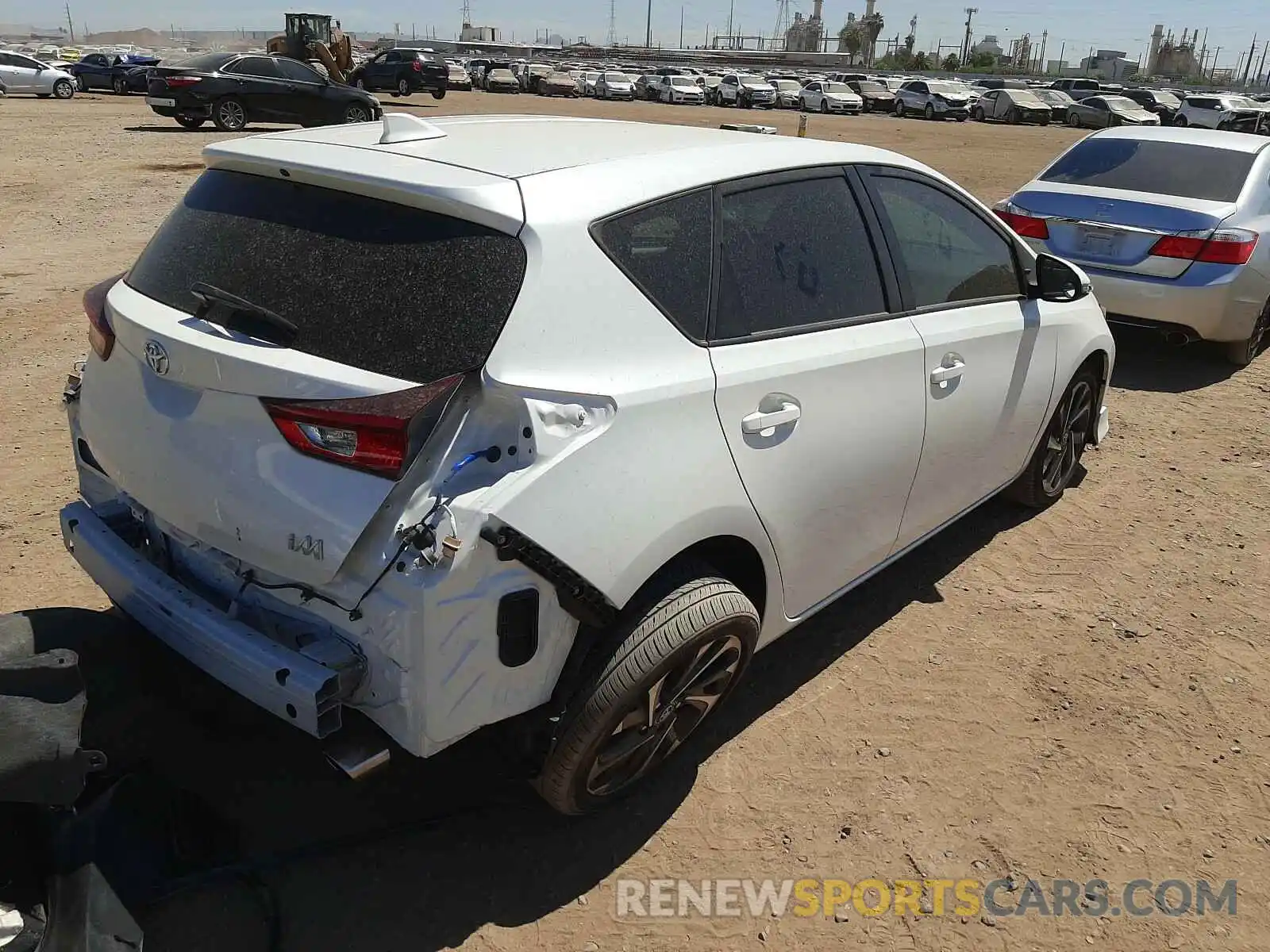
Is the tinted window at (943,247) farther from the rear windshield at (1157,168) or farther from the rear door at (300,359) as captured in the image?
the rear windshield at (1157,168)

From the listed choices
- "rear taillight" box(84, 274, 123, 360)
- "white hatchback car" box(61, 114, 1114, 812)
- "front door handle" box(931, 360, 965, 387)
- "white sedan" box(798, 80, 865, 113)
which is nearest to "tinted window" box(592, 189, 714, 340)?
"white hatchback car" box(61, 114, 1114, 812)

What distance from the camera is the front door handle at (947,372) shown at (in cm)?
342

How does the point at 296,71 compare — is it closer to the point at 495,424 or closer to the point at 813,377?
the point at 813,377

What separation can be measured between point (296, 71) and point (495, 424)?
70.1ft

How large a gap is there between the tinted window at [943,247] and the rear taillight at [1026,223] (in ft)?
11.1

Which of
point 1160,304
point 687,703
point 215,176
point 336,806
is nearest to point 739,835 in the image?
point 687,703

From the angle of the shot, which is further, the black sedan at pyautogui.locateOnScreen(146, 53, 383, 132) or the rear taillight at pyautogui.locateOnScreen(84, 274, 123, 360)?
the black sedan at pyautogui.locateOnScreen(146, 53, 383, 132)

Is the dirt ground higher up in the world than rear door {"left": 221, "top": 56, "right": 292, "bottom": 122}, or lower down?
lower down

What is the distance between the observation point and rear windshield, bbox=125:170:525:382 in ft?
7.43

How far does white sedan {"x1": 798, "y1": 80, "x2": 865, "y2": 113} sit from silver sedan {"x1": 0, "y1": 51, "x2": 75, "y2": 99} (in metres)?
28.6

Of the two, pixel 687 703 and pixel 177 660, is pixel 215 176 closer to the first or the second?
pixel 177 660

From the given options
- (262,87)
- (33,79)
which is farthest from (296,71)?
(33,79)

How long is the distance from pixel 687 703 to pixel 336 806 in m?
1.08

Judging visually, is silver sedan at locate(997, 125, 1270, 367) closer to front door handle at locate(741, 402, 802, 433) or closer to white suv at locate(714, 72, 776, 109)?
front door handle at locate(741, 402, 802, 433)
